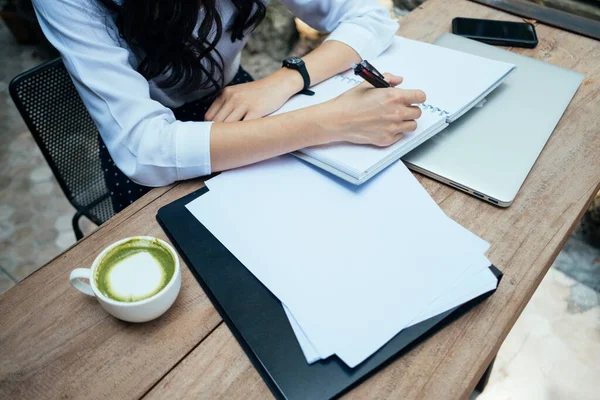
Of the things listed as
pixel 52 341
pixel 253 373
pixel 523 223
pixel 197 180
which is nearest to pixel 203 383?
pixel 253 373

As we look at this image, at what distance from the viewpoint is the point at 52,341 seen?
525 millimetres

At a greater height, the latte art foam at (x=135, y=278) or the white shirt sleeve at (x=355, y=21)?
the white shirt sleeve at (x=355, y=21)

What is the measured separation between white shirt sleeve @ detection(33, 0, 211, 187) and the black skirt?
20cm

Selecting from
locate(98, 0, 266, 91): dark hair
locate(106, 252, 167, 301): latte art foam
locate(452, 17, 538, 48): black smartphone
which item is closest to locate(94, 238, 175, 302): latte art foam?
locate(106, 252, 167, 301): latte art foam

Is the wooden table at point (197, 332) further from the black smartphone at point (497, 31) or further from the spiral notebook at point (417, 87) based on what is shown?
the black smartphone at point (497, 31)

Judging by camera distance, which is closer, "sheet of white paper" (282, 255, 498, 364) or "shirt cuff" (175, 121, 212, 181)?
"sheet of white paper" (282, 255, 498, 364)

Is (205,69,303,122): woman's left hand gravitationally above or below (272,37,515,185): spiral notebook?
below

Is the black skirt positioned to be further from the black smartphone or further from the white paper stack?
the black smartphone

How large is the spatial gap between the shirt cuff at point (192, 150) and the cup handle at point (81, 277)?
0.74 feet

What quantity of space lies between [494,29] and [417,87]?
36 cm

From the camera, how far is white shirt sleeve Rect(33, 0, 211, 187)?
67 cm

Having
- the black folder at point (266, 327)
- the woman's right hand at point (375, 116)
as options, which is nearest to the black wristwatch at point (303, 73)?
the woman's right hand at point (375, 116)

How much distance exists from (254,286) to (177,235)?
14cm

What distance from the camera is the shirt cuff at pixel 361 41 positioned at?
0.88 meters
